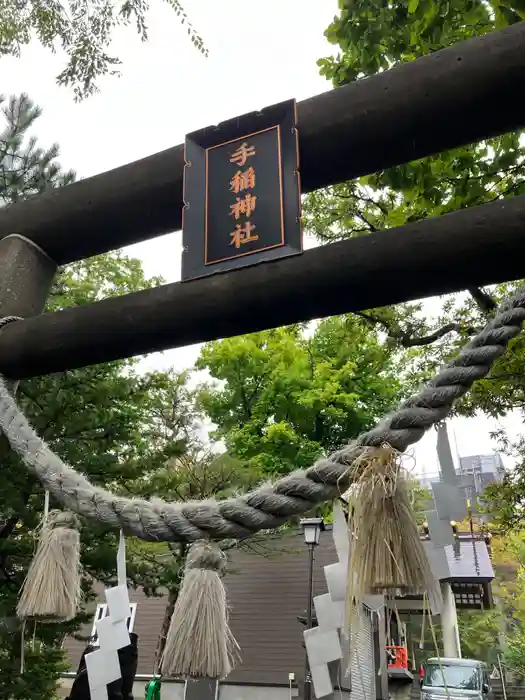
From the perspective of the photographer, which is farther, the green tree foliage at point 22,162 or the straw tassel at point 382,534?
the green tree foliage at point 22,162

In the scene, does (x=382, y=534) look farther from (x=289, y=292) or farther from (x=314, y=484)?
(x=289, y=292)

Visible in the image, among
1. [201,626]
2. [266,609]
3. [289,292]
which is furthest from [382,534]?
[266,609]

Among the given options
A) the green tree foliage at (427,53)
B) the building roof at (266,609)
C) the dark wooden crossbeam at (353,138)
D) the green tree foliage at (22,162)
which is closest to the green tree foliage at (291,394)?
the building roof at (266,609)

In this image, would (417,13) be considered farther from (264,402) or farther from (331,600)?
(264,402)

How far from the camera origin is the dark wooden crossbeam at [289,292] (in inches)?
58.4

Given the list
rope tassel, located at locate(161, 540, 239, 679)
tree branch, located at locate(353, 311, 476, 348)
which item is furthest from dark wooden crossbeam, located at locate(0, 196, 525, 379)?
tree branch, located at locate(353, 311, 476, 348)

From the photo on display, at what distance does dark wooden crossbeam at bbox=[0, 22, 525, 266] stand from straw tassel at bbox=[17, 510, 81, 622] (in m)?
1.15

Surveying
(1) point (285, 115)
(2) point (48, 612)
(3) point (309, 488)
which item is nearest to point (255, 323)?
(3) point (309, 488)

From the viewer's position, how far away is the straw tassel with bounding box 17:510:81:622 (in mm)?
1530

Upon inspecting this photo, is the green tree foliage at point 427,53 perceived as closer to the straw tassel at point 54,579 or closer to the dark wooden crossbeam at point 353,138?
the dark wooden crossbeam at point 353,138

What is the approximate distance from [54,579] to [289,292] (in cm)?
107

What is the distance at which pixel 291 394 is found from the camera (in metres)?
14.0

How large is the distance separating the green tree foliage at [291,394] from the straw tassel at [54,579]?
436 inches

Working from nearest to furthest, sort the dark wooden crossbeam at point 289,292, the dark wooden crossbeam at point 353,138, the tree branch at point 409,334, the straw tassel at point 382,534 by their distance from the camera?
the straw tassel at point 382,534
the dark wooden crossbeam at point 289,292
the dark wooden crossbeam at point 353,138
the tree branch at point 409,334
